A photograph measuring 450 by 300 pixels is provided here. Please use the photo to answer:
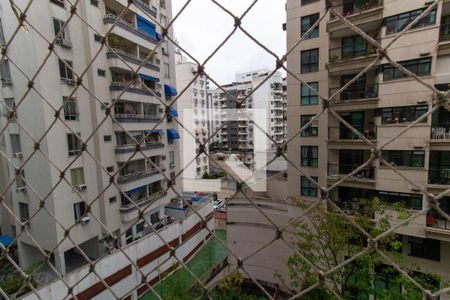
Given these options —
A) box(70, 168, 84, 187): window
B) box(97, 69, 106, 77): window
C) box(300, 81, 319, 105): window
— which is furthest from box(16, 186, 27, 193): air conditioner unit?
box(300, 81, 319, 105): window

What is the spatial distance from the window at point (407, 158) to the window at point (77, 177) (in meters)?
4.04

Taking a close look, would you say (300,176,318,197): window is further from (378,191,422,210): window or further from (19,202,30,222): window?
(19,202,30,222): window

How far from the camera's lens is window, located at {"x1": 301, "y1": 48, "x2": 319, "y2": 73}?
358 centimetres

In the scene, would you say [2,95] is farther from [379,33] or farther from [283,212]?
[379,33]

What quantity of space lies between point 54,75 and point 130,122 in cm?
130

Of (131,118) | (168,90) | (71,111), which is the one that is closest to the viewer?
(71,111)

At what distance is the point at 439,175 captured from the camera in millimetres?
2703

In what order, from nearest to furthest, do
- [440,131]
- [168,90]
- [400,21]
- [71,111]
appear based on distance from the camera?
[440,131] < [400,21] < [71,111] < [168,90]

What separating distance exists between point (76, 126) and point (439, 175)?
463 cm

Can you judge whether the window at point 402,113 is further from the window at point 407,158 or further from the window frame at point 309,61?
the window frame at point 309,61

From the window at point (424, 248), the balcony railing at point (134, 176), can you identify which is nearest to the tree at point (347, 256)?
the window at point (424, 248)

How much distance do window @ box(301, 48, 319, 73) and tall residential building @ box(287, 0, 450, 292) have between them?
14 mm

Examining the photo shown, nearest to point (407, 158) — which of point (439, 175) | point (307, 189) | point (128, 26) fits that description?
point (439, 175)

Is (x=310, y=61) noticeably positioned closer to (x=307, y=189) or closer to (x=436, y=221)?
(x=307, y=189)
